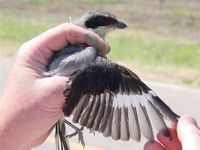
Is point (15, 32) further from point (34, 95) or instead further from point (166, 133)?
point (166, 133)

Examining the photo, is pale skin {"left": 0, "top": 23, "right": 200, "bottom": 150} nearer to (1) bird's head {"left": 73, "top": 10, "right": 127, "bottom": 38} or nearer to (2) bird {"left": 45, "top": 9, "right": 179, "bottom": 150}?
(2) bird {"left": 45, "top": 9, "right": 179, "bottom": 150}

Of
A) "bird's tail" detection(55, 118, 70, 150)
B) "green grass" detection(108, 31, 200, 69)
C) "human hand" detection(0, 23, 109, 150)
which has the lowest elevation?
"green grass" detection(108, 31, 200, 69)

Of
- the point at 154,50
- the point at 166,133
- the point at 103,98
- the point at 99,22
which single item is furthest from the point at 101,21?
the point at 154,50

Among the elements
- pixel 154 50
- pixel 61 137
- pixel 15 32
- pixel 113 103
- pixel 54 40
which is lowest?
pixel 15 32

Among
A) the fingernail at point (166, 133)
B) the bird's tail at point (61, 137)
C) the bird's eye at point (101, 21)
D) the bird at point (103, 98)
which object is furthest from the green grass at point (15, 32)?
the fingernail at point (166, 133)

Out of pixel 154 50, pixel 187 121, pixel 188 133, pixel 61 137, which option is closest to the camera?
pixel 188 133

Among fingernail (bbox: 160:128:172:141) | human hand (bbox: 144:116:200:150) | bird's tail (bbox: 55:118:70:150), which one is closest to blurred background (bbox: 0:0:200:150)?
bird's tail (bbox: 55:118:70:150)

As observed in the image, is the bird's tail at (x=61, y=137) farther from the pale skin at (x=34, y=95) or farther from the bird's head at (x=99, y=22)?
the bird's head at (x=99, y=22)
